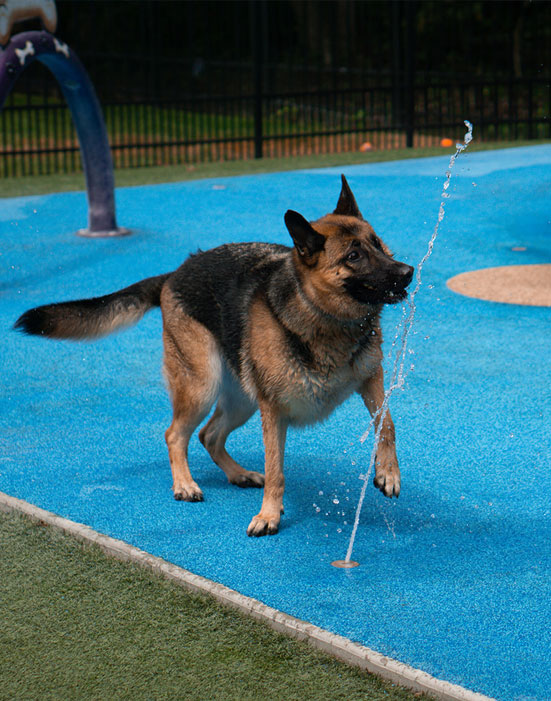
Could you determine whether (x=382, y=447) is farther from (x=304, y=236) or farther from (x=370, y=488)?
(x=304, y=236)

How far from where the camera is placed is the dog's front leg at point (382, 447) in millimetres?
4957

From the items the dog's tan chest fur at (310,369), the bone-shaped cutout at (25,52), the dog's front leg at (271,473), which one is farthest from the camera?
the bone-shaped cutout at (25,52)

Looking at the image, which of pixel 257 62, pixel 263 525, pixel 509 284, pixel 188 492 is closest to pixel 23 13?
pixel 509 284

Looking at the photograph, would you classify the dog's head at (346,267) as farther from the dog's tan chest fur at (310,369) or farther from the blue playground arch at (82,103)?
the blue playground arch at (82,103)

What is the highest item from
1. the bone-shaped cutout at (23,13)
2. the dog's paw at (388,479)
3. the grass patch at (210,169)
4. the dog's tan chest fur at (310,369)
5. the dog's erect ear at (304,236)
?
the bone-shaped cutout at (23,13)

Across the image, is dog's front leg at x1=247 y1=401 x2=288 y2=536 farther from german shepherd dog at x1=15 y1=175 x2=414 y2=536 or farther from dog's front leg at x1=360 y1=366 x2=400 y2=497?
dog's front leg at x1=360 y1=366 x2=400 y2=497

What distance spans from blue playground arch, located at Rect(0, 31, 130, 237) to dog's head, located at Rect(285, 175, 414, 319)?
6.14 metres

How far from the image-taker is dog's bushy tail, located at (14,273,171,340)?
5473 mm

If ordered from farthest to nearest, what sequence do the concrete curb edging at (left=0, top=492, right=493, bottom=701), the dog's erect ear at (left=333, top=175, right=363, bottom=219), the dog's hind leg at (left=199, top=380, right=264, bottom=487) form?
the dog's hind leg at (left=199, top=380, right=264, bottom=487)
the dog's erect ear at (left=333, top=175, right=363, bottom=219)
the concrete curb edging at (left=0, top=492, right=493, bottom=701)

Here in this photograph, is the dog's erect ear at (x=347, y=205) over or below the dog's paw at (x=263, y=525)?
over

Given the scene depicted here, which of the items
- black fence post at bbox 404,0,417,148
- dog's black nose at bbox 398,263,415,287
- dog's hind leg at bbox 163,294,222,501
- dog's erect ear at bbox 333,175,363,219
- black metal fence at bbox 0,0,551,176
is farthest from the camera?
black metal fence at bbox 0,0,551,176

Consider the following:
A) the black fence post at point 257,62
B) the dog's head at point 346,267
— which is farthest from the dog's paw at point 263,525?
the black fence post at point 257,62

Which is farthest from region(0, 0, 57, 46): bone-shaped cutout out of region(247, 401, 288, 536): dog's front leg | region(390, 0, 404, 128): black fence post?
region(390, 0, 404, 128): black fence post

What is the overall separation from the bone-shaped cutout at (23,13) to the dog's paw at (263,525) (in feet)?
22.8
